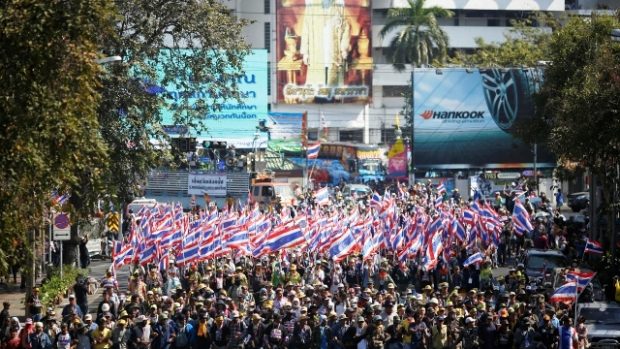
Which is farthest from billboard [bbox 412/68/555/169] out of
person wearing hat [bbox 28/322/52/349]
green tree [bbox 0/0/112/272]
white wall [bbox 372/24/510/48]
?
green tree [bbox 0/0/112/272]

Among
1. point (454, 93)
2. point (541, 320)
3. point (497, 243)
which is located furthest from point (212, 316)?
point (454, 93)

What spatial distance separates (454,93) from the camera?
61.8 m

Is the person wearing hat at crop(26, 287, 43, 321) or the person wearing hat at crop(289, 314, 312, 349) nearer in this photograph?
the person wearing hat at crop(289, 314, 312, 349)

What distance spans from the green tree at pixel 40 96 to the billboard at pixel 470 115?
1541 inches

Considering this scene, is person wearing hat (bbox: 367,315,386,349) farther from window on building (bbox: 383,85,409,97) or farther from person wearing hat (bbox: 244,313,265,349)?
window on building (bbox: 383,85,409,97)

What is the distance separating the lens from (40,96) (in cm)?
2125

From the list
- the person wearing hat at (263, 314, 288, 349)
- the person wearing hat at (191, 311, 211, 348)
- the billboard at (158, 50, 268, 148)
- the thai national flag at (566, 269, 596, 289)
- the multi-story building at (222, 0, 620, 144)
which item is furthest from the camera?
the multi-story building at (222, 0, 620, 144)

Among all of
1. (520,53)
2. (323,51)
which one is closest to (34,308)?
(520,53)

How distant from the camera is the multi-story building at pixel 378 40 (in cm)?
9412

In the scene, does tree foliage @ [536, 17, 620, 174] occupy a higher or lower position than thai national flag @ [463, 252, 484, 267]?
higher

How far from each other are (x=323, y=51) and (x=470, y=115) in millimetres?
31714

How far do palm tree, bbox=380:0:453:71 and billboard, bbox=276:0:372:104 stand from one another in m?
2.21

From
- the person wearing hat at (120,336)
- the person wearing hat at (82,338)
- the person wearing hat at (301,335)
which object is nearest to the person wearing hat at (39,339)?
the person wearing hat at (82,338)

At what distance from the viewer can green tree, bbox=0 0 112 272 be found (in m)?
21.0
